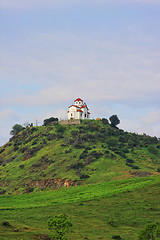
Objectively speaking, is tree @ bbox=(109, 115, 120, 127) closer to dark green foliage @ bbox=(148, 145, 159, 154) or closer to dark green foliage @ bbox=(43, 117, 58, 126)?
dark green foliage @ bbox=(43, 117, 58, 126)

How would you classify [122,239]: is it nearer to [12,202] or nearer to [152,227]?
[152,227]

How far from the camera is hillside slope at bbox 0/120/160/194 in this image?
118m

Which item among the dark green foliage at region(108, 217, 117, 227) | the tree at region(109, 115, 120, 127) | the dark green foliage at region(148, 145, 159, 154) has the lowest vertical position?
the dark green foliage at region(108, 217, 117, 227)

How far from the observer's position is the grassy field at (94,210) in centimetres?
5522

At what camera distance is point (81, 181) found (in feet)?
366

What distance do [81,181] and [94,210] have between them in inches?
1544

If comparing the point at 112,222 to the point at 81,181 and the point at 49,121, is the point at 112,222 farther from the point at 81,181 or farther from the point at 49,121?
the point at 49,121

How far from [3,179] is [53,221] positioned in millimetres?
89881

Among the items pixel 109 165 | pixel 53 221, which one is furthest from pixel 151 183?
pixel 53 221

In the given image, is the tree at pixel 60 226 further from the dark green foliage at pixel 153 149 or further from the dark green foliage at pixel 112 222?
the dark green foliage at pixel 153 149

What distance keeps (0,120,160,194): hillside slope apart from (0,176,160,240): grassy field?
15.5 metres

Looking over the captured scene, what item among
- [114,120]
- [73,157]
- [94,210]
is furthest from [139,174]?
[114,120]

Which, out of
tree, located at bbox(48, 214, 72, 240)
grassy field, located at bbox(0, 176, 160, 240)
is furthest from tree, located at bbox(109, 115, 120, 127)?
tree, located at bbox(48, 214, 72, 240)

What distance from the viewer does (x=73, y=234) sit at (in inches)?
2095
